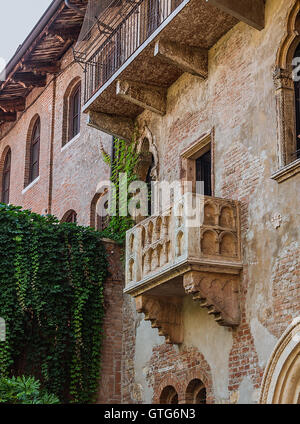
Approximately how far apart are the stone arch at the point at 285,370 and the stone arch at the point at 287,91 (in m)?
2.23

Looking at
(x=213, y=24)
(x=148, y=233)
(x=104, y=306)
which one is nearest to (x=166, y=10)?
(x=213, y=24)

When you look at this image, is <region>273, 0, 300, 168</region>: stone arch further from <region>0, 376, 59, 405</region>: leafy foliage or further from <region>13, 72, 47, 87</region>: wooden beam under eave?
<region>13, 72, 47, 87</region>: wooden beam under eave

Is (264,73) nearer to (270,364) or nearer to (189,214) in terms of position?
(189,214)

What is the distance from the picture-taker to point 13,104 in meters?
22.4

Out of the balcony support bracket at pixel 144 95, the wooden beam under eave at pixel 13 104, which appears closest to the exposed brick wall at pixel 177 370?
the balcony support bracket at pixel 144 95

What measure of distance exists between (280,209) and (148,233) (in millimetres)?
2504

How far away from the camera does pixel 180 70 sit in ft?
45.9

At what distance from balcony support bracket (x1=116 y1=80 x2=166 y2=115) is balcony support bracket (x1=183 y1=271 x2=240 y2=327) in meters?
4.07

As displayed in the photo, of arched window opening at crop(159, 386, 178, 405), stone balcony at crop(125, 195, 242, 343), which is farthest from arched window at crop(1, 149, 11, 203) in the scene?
stone balcony at crop(125, 195, 242, 343)

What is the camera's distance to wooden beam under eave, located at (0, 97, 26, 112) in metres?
22.3

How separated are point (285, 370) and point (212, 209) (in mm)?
2489

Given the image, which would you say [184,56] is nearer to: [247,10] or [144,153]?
[247,10]

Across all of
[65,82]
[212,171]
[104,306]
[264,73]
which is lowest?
[104,306]

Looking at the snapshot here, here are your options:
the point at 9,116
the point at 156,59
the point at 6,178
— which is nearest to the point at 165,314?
the point at 156,59
